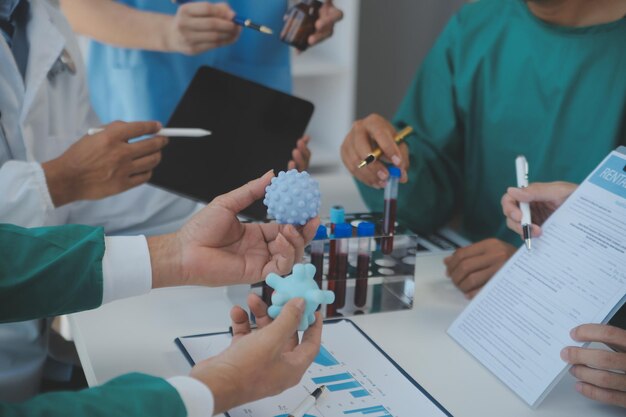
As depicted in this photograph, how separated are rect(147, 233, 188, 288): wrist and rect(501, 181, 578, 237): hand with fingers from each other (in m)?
0.56

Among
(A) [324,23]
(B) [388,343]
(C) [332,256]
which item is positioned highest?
(A) [324,23]

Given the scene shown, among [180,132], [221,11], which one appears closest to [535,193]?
[180,132]

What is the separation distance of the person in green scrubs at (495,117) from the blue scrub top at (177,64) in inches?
18.8

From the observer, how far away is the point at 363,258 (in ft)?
4.17

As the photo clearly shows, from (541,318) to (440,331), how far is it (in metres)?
0.19

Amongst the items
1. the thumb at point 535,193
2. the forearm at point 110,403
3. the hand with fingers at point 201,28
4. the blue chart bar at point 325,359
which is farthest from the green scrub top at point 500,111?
the forearm at point 110,403

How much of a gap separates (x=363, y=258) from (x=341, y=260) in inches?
1.6

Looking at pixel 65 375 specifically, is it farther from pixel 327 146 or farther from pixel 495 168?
pixel 327 146

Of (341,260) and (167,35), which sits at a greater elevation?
(167,35)

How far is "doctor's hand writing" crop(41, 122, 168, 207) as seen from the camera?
1.42 metres

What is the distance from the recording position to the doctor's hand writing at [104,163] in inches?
55.9

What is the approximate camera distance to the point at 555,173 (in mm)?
1591

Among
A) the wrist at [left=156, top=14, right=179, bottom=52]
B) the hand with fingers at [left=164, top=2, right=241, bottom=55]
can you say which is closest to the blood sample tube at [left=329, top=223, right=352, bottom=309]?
the hand with fingers at [left=164, top=2, right=241, bottom=55]

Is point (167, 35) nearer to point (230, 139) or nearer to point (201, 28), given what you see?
point (201, 28)
